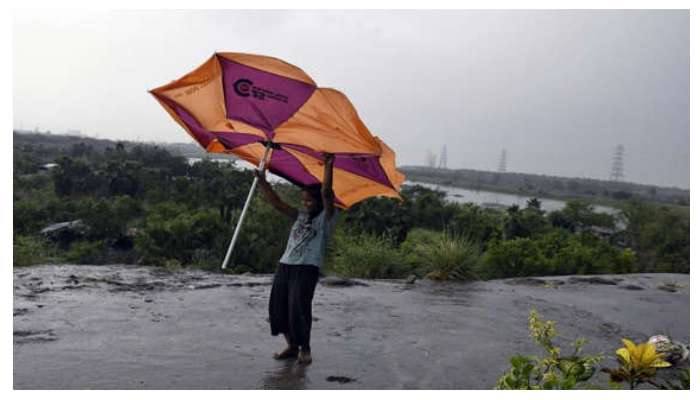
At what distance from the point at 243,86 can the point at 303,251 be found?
1.38 meters

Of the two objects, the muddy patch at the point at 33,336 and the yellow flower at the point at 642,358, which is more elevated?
the yellow flower at the point at 642,358

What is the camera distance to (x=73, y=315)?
7.13m

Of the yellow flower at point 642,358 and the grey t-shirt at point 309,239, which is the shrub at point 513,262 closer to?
the grey t-shirt at point 309,239

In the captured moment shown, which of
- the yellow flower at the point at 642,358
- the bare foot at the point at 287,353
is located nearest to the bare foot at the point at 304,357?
the bare foot at the point at 287,353

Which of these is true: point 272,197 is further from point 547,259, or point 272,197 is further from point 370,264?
point 547,259

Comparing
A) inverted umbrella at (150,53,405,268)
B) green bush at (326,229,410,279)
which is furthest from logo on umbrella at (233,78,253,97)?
green bush at (326,229,410,279)

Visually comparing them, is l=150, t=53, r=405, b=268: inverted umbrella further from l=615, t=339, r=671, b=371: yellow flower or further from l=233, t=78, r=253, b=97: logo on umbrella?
l=615, t=339, r=671, b=371: yellow flower

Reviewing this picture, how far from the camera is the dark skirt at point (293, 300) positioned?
511cm

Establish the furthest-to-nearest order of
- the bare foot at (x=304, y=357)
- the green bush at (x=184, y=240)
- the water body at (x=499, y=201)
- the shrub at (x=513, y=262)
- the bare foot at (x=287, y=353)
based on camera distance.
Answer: the water body at (x=499, y=201), the green bush at (x=184, y=240), the shrub at (x=513, y=262), the bare foot at (x=287, y=353), the bare foot at (x=304, y=357)

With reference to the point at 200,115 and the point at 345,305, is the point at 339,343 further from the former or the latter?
the point at 200,115

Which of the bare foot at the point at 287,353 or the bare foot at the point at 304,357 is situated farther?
the bare foot at the point at 287,353

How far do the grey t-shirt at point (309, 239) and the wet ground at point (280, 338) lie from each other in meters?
1.01

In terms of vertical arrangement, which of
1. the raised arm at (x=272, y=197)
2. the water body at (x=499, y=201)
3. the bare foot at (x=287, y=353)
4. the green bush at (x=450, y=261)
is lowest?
the bare foot at (x=287, y=353)

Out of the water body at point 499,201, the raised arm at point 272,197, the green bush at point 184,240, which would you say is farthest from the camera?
the water body at point 499,201
